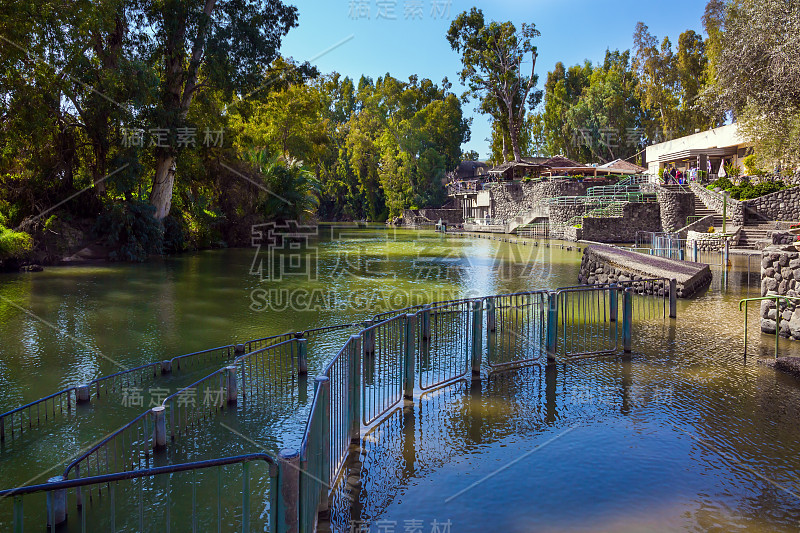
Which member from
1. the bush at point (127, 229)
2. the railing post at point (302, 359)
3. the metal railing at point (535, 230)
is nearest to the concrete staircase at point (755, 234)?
the metal railing at point (535, 230)

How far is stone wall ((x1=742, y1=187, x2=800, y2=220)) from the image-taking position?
2830cm

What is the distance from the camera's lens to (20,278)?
19.9 meters

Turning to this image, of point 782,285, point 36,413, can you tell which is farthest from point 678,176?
point 36,413

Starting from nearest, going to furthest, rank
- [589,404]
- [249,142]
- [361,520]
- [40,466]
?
[361,520]
[40,466]
[589,404]
[249,142]

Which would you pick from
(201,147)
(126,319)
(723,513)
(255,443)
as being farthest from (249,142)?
(723,513)

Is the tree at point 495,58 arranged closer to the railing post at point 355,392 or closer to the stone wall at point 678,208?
the stone wall at point 678,208

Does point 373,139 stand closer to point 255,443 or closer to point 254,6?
point 254,6

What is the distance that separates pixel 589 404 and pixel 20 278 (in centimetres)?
1999

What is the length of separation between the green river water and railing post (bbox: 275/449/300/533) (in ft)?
3.75

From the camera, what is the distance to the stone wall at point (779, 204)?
28297mm

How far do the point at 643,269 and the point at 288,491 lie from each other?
1441 cm

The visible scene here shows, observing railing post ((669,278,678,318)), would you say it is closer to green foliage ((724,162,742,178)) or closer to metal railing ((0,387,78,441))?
metal railing ((0,387,78,441))

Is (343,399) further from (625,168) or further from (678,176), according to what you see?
(625,168)

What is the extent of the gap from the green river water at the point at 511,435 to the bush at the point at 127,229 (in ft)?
45.3
